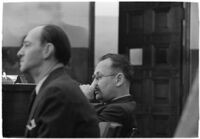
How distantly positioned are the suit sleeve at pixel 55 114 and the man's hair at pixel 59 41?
136mm

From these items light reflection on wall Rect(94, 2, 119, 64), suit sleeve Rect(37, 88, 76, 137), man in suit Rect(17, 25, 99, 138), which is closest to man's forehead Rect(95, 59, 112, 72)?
light reflection on wall Rect(94, 2, 119, 64)

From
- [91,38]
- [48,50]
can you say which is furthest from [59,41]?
[91,38]

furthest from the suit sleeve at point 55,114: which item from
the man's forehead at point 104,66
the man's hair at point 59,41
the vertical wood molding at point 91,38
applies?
the vertical wood molding at point 91,38

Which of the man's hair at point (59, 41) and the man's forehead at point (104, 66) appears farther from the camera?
the man's forehead at point (104, 66)

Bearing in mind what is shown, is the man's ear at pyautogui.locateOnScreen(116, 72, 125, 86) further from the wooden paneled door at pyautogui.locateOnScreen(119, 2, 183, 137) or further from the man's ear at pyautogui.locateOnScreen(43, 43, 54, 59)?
the man's ear at pyautogui.locateOnScreen(43, 43, 54, 59)

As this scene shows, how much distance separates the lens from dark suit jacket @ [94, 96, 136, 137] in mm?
1504

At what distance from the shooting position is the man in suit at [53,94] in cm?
106

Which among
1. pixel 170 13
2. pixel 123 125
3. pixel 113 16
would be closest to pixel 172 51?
pixel 170 13

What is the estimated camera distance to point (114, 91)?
1.58 metres

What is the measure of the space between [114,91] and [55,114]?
21.9 inches

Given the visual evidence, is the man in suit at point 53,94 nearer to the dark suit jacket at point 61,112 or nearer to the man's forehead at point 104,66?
the dark suit jacket at point 61,112

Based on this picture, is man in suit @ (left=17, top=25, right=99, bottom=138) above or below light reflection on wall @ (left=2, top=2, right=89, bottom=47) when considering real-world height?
below

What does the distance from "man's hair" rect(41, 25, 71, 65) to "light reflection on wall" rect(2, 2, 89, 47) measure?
0.54 meters

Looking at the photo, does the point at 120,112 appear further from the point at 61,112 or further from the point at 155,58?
the point at 61,112
